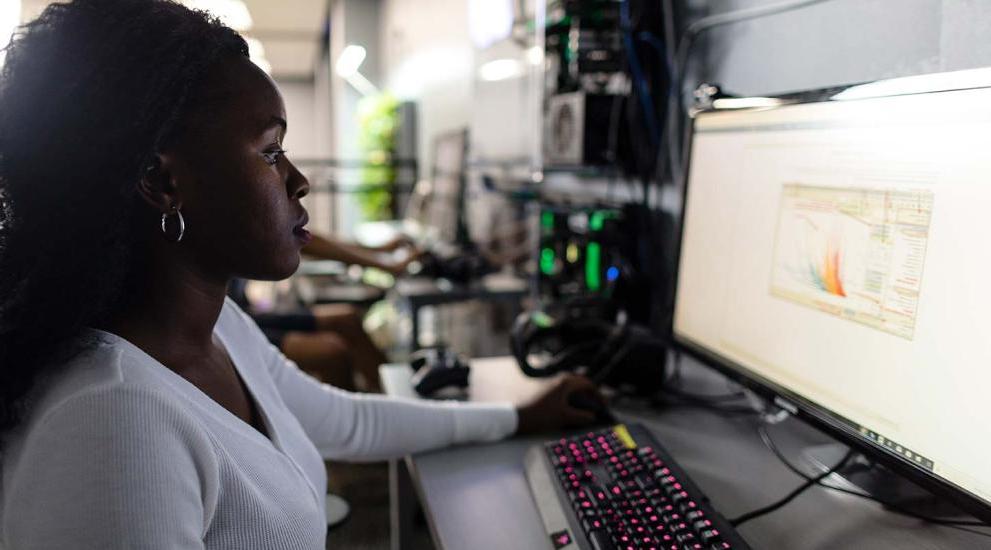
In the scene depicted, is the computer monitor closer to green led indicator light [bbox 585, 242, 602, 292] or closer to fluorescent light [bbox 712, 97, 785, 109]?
fluorescent light [bbox 712, 97, 785, 109]

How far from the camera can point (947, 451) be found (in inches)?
24.1

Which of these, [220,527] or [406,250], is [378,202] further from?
[220,527]

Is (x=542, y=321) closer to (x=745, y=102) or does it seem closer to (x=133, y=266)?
(x=745, y=102)

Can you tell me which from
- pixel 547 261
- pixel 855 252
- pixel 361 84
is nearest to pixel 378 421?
pixel 855 252

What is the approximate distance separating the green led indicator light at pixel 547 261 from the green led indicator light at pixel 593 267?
0.21 meters

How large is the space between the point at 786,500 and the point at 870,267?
284mm

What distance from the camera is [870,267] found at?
27.6 inches

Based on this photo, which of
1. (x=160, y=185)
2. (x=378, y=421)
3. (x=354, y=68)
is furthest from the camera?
(x=354, y=68)

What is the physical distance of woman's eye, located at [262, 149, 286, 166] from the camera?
0.65 meters

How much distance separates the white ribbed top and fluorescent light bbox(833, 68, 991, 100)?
724mm

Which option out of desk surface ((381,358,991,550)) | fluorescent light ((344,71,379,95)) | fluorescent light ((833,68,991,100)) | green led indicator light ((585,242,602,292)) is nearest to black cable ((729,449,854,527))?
desk surface ((381,358,991,550))

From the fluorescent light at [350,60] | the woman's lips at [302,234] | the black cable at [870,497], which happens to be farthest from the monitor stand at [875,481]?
the fluorescent light at [350,60]

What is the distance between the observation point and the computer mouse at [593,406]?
40.7 inches

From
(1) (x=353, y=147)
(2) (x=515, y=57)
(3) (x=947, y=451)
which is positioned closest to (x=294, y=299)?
(2) (x=515, y=57)
